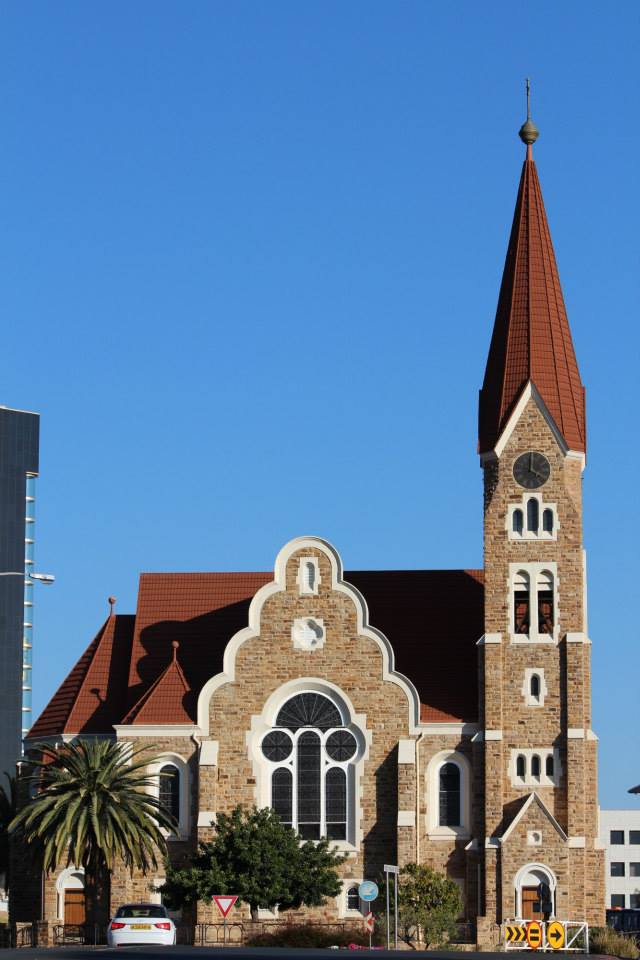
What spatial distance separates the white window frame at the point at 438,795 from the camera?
230 feet

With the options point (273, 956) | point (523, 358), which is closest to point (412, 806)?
point (523, 358)

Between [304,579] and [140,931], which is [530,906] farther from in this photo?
[140,931]

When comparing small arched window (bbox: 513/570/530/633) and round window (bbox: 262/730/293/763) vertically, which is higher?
small arched window (bbox: 513/570/530/633)

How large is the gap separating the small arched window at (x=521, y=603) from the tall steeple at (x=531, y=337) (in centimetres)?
489

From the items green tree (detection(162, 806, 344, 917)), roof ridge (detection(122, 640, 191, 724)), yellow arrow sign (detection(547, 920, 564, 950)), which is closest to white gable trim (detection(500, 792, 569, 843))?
green tree (detection(162, 806, 344, 917))

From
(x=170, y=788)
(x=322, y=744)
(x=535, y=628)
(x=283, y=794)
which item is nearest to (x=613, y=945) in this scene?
(x=535, y=628)

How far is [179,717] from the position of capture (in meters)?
71.7

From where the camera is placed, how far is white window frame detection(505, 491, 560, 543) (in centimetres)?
7188

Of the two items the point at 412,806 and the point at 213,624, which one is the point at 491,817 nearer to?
the point at 412,806

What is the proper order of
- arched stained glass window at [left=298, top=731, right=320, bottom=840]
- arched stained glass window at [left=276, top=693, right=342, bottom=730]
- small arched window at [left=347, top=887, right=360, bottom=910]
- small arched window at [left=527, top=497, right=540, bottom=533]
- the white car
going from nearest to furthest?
the white car → small arched window at [left=347, top=887, right=360, bottom=910] → arched stained glass window at [left=298, top=731, right=320, bottom=840] → arched stained glass window at [left=276, top=693, right=342, bottom=730] → small arched window at [left=527, top=497, right=540, bottom=533]

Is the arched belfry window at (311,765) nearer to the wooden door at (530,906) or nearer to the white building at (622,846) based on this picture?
the wooden door at (530,906)

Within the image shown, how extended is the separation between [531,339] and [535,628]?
10.9m

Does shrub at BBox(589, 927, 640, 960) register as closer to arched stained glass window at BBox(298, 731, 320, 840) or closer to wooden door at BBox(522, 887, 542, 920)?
wooden door at BBox(522, 887, 542, 920)

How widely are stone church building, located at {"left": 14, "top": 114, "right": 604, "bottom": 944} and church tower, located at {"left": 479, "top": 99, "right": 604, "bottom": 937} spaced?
0.07m
